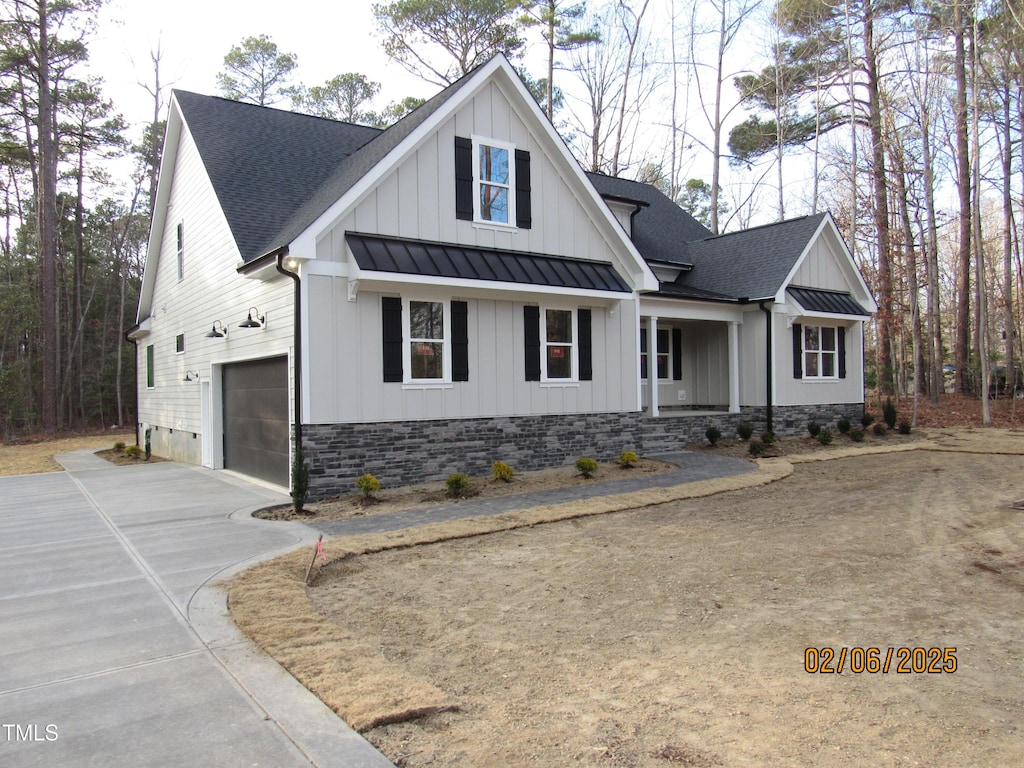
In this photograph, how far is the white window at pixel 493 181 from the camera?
11.7 metres

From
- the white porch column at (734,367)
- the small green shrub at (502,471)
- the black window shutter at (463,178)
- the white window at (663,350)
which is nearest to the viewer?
the small green shrub at (502,471)

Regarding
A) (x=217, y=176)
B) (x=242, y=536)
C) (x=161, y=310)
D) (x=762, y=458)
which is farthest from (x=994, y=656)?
(x=161, y=310)

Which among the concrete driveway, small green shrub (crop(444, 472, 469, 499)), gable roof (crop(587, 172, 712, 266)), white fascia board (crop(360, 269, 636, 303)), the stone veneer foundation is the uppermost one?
gable roof (crop(587, 172, 712, 266))

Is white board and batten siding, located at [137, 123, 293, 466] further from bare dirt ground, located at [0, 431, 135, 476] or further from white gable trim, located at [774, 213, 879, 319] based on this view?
white gable trim, located at [774, 213, 879, 319]

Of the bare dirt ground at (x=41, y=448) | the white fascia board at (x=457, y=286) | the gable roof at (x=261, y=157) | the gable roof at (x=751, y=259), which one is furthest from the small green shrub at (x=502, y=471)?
the bare dirt ground at (x=41, y=448)

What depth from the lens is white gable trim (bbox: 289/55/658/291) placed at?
384 inches

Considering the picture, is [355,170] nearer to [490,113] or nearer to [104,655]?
[490,113]

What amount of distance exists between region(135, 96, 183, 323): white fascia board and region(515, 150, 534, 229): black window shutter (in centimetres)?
A: 790

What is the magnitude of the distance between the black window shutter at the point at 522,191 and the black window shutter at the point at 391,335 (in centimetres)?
300

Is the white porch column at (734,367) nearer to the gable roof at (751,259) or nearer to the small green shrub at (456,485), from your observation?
the gable roof at (751,259)

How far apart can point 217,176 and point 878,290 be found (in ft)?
72.1

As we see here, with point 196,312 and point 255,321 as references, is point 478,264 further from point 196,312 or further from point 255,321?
point 196,312

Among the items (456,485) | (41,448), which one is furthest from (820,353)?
(41,448)

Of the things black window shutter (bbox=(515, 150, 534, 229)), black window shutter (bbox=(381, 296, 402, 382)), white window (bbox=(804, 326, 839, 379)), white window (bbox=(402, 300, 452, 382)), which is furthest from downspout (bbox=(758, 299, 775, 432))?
black window shutter (bbox=(381, 296, 402, 382))
